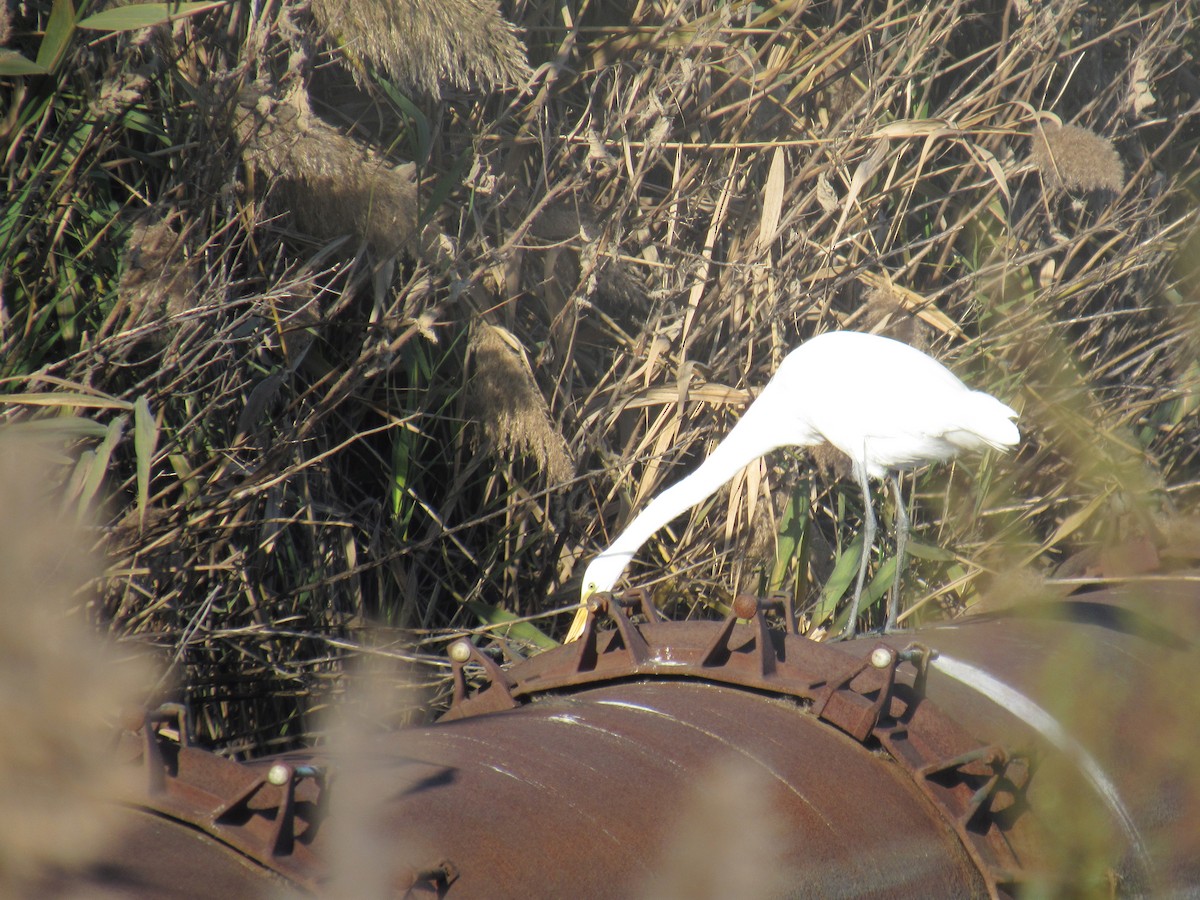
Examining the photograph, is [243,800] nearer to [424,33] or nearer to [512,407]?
[424,33]

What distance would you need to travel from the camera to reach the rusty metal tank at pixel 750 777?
0.88m

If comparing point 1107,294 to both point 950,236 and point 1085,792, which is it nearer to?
point 950,236

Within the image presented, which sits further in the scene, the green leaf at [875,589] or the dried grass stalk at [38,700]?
the green leaf at [875,589]

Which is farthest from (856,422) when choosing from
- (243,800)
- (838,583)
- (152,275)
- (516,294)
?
(243,800)

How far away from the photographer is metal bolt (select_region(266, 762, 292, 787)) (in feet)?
2.80

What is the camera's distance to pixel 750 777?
3.86ft

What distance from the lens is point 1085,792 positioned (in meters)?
1.40

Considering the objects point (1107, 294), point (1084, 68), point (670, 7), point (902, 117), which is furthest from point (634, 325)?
point (1084, 68)

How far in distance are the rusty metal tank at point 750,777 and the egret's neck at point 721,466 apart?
1215 mm

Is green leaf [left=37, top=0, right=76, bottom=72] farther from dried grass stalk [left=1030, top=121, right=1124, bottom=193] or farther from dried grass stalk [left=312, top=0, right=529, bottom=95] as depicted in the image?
dried grass stalk [left=1030, top=121, right=1124, bottom=193]

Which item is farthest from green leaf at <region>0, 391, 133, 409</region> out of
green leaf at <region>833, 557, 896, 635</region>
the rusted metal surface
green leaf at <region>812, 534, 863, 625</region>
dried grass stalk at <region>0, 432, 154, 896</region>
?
green leaf at <region>833, 557, 896, 635</region>

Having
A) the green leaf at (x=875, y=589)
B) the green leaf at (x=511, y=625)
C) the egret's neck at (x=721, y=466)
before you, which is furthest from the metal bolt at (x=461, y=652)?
the green leaf at (x=875, y=589)

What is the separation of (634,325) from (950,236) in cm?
106

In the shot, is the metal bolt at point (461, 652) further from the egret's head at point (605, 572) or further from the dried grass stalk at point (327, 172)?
the egret's head at point (605, 572)
